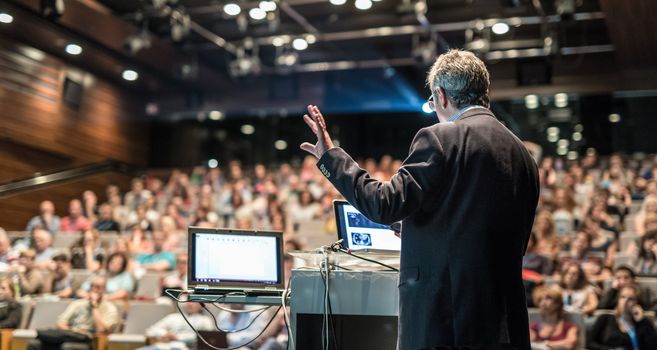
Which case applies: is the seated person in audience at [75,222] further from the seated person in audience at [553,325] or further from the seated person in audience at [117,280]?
the seated person in audience at [553,325]

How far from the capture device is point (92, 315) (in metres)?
5.86

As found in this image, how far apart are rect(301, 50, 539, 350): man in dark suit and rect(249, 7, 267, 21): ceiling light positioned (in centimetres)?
781

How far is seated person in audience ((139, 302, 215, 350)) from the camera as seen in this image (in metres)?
5.43

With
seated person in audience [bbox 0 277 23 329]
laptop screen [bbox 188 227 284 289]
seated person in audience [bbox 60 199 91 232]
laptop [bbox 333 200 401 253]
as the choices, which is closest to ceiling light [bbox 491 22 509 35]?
seated person in audience [bbox 60 199 91 232]

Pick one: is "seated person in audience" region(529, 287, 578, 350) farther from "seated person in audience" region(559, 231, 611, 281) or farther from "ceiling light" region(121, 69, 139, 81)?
"ceiling light" region(121, 69, 139, 81)

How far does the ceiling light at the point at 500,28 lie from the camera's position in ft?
31.1

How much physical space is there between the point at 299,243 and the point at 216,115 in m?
7.47

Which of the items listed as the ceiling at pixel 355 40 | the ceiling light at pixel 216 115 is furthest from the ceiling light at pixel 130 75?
the ceiling light at pixel 216 115

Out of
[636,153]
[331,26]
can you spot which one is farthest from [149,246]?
[636,153]

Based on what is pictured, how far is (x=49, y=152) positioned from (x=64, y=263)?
362cm

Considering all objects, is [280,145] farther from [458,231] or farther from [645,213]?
[458,231]

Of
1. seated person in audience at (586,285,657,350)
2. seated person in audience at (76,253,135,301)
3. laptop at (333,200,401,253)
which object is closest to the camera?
laptop at (333,200,401,253)

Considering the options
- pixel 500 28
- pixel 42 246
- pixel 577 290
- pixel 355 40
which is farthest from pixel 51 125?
pixel 577 290

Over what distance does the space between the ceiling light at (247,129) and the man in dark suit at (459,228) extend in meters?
11.4
